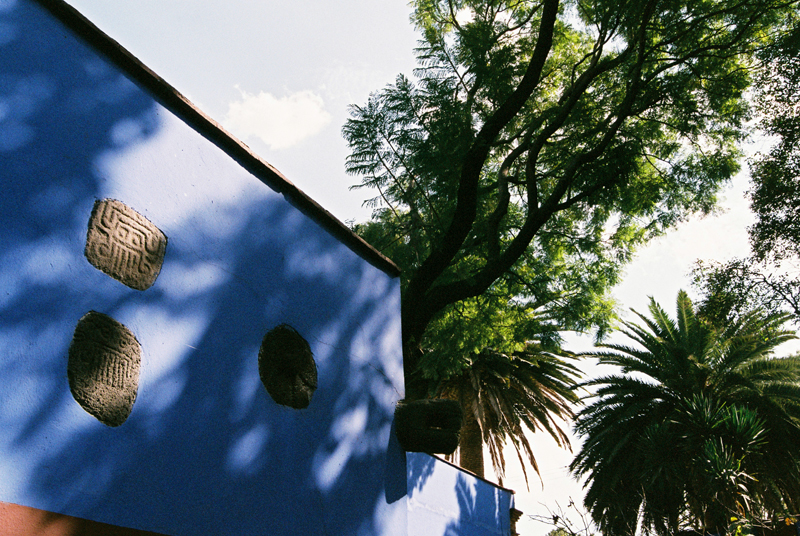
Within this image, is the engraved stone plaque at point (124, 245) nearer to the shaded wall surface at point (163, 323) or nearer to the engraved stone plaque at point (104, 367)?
the shaded wall surface at point (163, 323)

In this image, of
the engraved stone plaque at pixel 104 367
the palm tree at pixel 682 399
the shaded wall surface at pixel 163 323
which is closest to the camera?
the shaded wall surface at pixel 163 323

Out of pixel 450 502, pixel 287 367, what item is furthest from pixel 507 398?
pixel 287 367

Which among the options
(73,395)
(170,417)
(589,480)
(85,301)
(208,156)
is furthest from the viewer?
(589,480)

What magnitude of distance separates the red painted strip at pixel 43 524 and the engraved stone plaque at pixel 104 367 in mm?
344

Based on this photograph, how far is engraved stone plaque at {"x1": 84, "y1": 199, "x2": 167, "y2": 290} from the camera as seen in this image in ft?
7.33

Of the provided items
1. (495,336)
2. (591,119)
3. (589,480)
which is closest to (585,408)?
(589,480)

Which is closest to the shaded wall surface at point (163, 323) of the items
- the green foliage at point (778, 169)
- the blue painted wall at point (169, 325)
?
the blue painted wall at point (169, 325)

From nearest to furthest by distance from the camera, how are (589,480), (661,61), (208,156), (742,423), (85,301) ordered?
(85,301), (208,156), (742,423), (661,61), (589,480)

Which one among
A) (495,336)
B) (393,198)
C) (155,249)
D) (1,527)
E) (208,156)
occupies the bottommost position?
(1,527)

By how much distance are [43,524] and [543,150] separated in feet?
23.6

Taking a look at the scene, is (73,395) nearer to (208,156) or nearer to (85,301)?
(85,301)

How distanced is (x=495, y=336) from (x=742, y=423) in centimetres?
332

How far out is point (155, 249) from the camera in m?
2.46

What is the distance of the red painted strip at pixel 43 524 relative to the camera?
170cm
